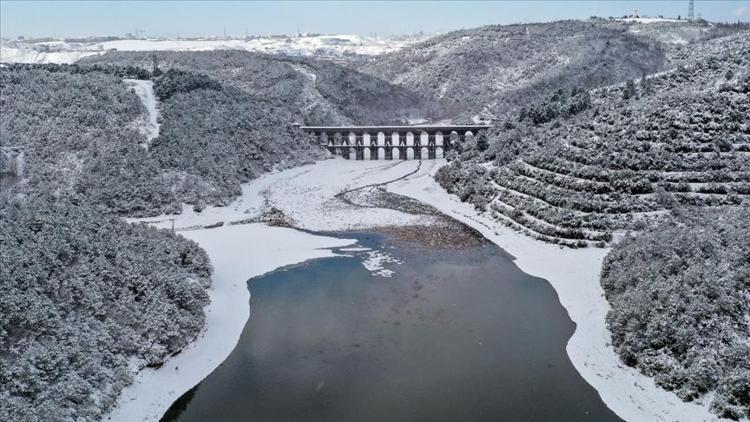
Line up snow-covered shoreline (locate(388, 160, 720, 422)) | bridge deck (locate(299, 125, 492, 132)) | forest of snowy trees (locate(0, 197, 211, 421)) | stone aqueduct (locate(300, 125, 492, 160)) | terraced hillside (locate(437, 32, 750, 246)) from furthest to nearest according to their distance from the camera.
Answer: stone aqueduct (locate(300, 125, 492, 160)) → bridge deck (locate(299, 125, 492, 132)) → terraced hillside (locate(437, 32, 750, 246)) → snow-covered shoreline (locate(388, 160, 720, 422)) → forest of snowy trees (locate(0, 197, 211, 421))

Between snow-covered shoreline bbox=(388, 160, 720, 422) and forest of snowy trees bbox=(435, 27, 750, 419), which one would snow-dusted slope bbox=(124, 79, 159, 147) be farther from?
snow-covered shoreline bbox=(388, 160, 720, 422)

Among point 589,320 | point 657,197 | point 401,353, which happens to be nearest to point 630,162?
point 657,197

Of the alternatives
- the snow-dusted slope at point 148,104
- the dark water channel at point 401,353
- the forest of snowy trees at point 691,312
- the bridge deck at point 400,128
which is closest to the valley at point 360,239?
the forest of snowy trees at point 691,312

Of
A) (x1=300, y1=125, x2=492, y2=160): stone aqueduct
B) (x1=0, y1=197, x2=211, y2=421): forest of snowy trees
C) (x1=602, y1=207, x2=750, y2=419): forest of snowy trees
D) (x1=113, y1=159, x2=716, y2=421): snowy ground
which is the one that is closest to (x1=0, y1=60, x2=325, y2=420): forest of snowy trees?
(x1=0, y1=197, x2=211, y2=421): forest of snowy trees

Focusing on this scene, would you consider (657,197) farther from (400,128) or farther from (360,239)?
(400,128)

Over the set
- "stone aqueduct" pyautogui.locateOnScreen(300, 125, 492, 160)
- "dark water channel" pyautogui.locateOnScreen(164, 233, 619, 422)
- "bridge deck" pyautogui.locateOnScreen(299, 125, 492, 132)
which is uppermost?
"bridge deck" pyautogui.locateOnScreen(299, 125, 492, 132)

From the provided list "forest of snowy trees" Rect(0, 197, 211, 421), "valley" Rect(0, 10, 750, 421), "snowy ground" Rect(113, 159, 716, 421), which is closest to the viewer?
"forest of snowy trees" Rect(0, 197, 211, 421)
